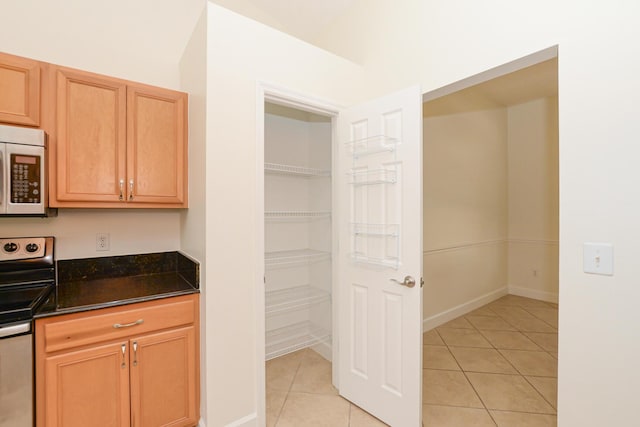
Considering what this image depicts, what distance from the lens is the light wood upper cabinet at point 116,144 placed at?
1775 mm

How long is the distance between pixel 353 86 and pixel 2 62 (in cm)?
215

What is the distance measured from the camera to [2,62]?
1617mm

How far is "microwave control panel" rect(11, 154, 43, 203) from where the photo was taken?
1592 mm

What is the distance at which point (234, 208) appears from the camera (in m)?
1.83

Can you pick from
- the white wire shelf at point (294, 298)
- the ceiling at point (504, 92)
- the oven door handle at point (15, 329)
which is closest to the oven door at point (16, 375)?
the oven door handle at point (15, 329)

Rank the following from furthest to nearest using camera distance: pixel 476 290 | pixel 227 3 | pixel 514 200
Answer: pixel 514 200, pixel 476 290, pixel 227 3

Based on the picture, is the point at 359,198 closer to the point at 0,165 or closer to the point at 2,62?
the point at 0,165

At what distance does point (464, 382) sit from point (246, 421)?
1753 mm

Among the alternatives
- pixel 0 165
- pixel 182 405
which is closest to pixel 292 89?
pixel 0 165

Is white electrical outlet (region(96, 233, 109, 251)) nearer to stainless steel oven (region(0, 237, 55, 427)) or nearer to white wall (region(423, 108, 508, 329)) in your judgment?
stainless steel oven (region(0, 237, 55, 427))

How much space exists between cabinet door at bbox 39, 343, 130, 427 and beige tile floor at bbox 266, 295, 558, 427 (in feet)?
3.21

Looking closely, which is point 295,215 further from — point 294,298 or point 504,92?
point 504,92

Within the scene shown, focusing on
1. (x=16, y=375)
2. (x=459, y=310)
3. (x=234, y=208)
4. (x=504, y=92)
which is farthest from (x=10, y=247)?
(x=504, y=92)

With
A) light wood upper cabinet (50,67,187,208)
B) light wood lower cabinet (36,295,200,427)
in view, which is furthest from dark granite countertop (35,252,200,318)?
light wood upper cabinet (50,67,187,208)
